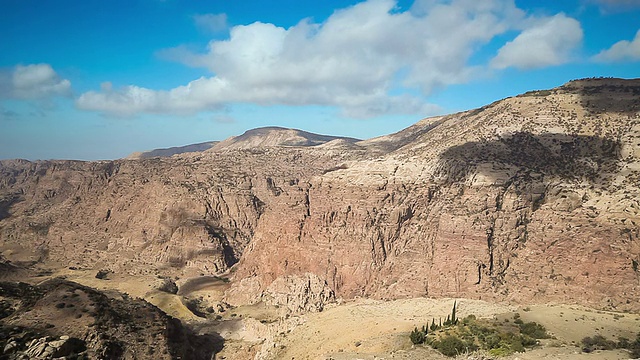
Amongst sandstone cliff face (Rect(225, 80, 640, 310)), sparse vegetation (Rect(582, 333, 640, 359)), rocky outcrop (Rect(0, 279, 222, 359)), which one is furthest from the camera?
sandstone cliff face (Rect(225, 80, 640, 310))

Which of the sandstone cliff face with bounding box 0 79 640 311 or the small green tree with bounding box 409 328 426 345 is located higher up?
the sandstone cliff face with bounding box 0 79 640 311

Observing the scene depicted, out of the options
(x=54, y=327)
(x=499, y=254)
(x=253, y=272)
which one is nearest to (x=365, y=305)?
(x=499, y=254)

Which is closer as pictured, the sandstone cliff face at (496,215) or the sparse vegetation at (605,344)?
the sparse vegetation at (605,344)

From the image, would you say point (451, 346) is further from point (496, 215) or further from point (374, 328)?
point (496, 215)

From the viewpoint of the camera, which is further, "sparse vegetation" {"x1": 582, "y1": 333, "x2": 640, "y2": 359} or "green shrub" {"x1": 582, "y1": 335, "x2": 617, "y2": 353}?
"green shrub" {"x1": 582, "y1": 335, "x2": 617, "y2": 353}

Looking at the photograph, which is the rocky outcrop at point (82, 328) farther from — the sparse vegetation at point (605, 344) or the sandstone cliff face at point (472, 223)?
the sparse vegetation at point (605, 344)

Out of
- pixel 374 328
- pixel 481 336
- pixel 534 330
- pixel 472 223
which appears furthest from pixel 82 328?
pixel 472 223

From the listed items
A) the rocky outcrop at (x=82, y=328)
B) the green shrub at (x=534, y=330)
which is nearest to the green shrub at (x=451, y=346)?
the green shrub at (x=534, y=330)

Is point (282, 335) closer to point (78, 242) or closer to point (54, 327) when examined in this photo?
point (54, 327)

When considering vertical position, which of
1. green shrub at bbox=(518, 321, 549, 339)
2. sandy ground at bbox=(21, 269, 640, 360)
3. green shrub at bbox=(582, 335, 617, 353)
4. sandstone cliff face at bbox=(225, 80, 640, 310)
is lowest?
sandy ground at bbox=(21, 269, 640, 360)

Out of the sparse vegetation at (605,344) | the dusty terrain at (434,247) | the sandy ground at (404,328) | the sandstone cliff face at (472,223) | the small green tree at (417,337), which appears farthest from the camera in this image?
the sandstone cliff face at (472,223)

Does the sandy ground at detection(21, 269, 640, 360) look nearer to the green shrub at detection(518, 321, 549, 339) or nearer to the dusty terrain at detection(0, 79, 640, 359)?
the dusty terrain at detection(0, 79, 640, 359)

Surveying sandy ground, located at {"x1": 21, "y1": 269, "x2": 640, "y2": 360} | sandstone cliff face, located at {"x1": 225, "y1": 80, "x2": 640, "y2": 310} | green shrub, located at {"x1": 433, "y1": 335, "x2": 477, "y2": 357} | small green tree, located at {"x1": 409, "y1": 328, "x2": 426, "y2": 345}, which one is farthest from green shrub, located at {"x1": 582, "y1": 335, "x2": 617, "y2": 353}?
small green tree, located at {"x1": 409, "y1": 328, "x2": 426, "y2": 345}
